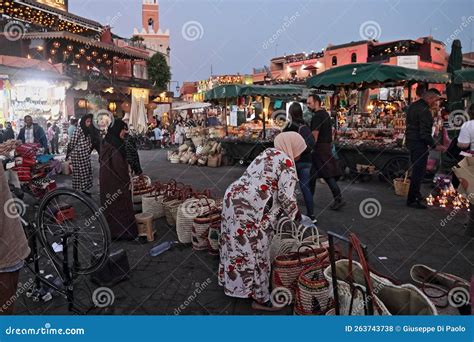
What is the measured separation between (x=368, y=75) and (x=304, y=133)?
3668 mm

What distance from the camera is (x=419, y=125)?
247 inches

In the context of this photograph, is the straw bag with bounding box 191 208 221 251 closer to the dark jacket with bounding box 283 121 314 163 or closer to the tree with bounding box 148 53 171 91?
the dark jacket with bounding box 283 121 314 163

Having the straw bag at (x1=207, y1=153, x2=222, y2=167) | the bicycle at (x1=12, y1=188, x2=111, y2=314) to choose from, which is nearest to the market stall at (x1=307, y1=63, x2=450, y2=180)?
the straw bag at (x1=207, y1=153, x2=222, y2=167)

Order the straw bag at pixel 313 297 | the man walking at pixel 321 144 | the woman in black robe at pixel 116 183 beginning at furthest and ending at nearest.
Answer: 1. the man walking at pixel 321 144
2. the woman in black robe at pixel 116 183
3. the straw bag at pixel 313 297

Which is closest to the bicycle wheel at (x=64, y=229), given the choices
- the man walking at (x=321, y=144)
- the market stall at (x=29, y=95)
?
the man walking at (x=321, y=144)

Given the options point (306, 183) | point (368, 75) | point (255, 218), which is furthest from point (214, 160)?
point (255, 218)

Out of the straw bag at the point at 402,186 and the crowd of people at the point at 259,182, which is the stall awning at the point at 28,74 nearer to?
the crowd of people at the point at 259,182

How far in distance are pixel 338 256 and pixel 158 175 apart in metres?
8.64

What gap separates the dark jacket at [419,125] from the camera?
614 cm

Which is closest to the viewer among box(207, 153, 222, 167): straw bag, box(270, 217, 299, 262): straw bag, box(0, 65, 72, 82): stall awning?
box(270, 217, 299, 262): straw bag

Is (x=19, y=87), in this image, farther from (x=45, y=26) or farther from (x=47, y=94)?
(x=45, y=26)

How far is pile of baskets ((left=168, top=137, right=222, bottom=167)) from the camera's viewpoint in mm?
12836

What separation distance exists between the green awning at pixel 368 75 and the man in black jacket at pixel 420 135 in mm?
1967

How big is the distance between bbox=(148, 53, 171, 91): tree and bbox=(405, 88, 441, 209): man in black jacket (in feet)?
98.6
